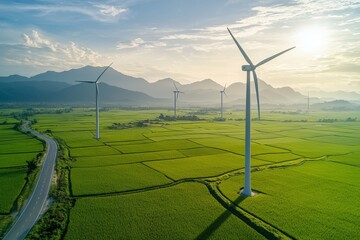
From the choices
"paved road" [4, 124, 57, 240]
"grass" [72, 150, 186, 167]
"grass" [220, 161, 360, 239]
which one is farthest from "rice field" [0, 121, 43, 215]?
"grass" [220, 161, 360, 239]

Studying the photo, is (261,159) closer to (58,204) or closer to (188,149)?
(188,149)

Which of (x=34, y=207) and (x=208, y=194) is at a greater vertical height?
(x=208, y=194)

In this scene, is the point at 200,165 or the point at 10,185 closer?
the point at 10,185

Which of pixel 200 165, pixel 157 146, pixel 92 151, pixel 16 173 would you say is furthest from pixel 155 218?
pixel 157 146

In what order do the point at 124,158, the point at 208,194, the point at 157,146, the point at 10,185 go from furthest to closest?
the point at 157,146, the point at 124,158, the point at 10,185, the point at 208,194

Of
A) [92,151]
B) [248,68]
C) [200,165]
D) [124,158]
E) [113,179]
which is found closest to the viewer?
[248,68]

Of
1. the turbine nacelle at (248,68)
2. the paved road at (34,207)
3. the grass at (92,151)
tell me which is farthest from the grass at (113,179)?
the turbine nacelle at (248,68)

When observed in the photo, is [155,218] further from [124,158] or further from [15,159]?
[15,159]
